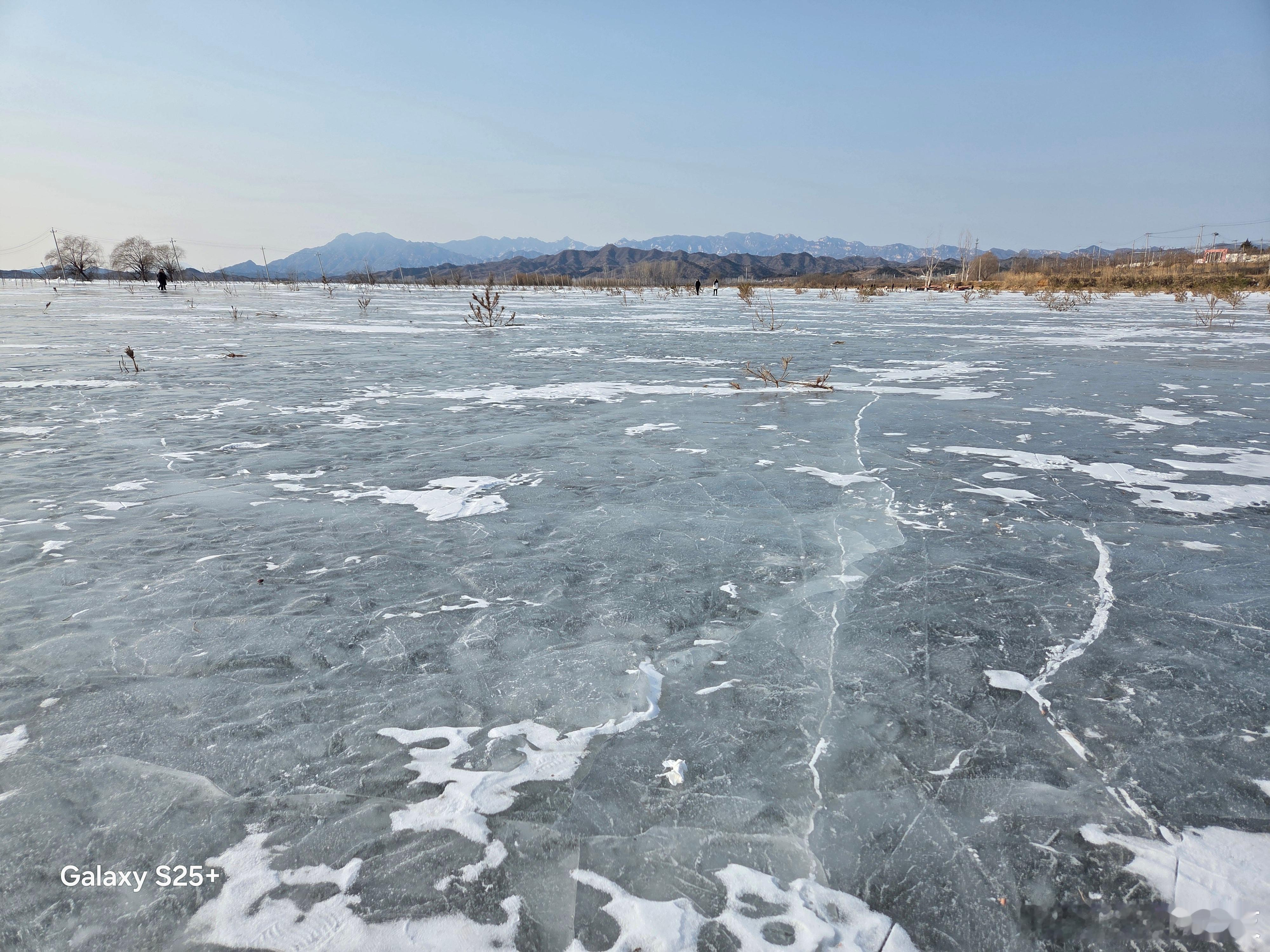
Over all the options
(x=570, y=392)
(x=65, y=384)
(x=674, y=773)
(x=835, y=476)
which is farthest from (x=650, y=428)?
(x=65, y=384)

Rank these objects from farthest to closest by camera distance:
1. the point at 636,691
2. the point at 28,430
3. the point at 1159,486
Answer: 1. the point at 28,430
2. the point at 1159,486
3. the point at 636,691

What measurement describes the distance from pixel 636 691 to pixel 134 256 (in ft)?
320

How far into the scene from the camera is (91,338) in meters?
11.8

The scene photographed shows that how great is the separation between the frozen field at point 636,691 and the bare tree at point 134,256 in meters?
91.1

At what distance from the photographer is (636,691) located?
204 cm

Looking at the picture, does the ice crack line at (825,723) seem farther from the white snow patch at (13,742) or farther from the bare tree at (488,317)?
the bare tree at (488,317)

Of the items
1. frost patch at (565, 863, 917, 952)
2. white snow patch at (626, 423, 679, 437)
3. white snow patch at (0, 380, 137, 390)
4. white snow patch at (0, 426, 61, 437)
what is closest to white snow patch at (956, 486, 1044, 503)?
white snow patch at (626, 423, 679, 437)

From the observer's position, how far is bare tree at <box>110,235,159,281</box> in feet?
250

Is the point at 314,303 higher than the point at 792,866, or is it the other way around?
the point at 314,303

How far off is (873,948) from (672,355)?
929 centimetres

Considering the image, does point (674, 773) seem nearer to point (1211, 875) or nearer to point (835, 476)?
point (1211, 875)

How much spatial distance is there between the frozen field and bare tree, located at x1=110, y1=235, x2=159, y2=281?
299 ft

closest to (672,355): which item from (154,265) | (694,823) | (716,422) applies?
(716,422)

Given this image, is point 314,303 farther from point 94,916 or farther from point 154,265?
point 154,265
